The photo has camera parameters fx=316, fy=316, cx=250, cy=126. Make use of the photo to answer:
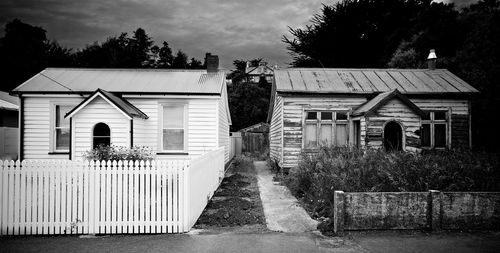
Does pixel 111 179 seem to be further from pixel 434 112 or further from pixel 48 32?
pixel 48 32

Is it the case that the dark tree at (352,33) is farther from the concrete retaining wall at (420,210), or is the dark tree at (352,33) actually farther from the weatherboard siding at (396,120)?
the concrete retaining wall at (420,210)

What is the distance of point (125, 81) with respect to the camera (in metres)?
14.8

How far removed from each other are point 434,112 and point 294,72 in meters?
6.83

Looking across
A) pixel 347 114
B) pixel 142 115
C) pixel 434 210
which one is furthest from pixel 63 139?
pixel 434 210

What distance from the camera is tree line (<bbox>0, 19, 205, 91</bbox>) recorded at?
38.1 metres

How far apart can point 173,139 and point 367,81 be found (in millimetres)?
9707

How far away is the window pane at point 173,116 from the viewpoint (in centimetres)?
1382

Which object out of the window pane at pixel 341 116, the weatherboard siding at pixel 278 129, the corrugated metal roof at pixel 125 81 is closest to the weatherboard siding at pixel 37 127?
the corrugated metal roof at pixel 125 81

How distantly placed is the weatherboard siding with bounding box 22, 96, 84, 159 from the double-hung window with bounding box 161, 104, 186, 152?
4195 millimetres

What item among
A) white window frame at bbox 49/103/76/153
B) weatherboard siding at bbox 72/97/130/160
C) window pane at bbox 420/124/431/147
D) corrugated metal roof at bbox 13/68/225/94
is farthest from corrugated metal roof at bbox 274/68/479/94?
white window frame at bbox 49/103/76/153

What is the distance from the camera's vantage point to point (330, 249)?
5.42 meters

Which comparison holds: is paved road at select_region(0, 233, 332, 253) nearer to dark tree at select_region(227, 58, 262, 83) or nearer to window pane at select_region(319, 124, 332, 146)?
window pane at select_region(319, 124, 332, 146)

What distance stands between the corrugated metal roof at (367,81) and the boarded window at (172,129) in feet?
14.7

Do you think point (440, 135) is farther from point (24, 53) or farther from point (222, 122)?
point (24, 53)
